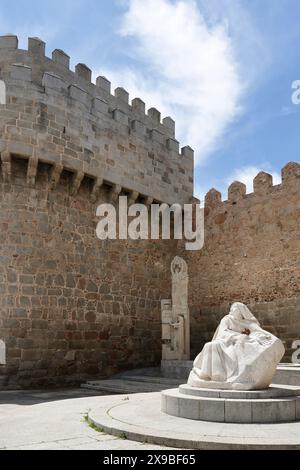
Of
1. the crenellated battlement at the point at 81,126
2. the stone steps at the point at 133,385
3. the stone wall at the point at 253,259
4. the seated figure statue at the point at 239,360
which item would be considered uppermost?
the crenellated battlement at the point at 81,126

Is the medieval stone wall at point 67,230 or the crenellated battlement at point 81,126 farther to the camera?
the crenellated battlement at point 81,126

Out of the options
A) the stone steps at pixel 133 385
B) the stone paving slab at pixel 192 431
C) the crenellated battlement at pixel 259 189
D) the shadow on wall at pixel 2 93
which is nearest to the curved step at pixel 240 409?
the stone paving slab at pixel 192 431

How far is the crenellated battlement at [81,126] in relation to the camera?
34.8 feet

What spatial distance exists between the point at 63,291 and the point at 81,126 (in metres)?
3.98

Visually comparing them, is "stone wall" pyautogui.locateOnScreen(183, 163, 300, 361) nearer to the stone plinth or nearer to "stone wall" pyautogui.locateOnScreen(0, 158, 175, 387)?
"stone wall" pyautogui.locateOnScreen(0, 158, 175, 387)

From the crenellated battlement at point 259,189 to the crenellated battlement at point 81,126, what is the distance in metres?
1.13

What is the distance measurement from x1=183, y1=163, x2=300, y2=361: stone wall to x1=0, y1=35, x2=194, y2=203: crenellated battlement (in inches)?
72.9

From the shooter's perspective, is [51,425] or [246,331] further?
[246,331]

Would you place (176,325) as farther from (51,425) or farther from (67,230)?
(51,425)

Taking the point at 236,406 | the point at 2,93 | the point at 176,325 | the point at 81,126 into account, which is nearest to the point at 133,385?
the point at 176,325

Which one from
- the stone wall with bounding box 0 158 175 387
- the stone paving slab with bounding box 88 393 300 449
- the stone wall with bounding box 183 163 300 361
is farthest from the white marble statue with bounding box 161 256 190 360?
the stone paving slab with bounding box 88 393 300 449

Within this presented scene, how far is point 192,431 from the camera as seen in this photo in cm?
457

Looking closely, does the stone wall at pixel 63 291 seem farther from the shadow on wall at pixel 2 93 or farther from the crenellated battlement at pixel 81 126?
the shadow on wall at pixel 2 93
